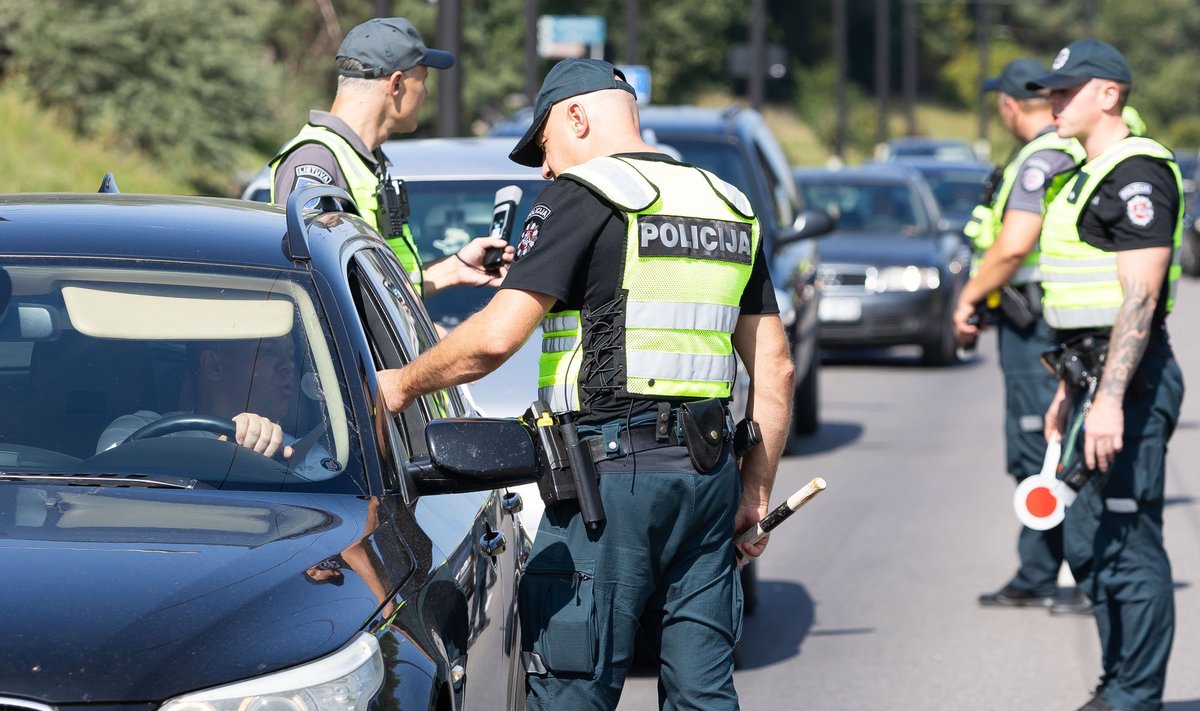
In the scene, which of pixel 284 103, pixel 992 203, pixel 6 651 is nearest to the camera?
pixel 6 651

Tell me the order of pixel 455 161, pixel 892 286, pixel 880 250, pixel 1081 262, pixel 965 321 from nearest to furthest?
1. pixel 1081 262
2. pixel 965 321
3. pixel 455 161
4. pixel 892 286
5. pixel 880 250

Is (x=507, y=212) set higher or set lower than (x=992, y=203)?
higher

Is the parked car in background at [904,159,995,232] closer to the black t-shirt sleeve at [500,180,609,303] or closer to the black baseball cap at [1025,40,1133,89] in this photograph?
the black baseball cap at [1025,40,1133,89]

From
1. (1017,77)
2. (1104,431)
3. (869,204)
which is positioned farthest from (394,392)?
(869,204)

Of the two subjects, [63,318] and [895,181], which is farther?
[895,181]

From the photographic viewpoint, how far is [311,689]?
9.17 ft

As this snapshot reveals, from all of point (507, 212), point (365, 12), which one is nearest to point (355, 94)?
point (507, 212)

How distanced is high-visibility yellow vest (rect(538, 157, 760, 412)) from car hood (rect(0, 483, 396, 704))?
593 millimetres

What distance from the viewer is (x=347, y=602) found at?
3.00 m

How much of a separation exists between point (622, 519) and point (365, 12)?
218 ft

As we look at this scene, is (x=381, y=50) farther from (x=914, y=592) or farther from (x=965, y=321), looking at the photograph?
(x=914, y=592)

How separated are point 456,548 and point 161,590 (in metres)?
0.76

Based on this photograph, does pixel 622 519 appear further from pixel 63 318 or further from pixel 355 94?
pixel 355 94

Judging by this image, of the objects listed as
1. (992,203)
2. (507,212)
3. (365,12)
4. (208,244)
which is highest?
(208,244)
